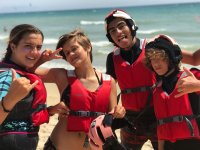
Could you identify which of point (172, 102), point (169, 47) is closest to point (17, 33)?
point (169, 47)

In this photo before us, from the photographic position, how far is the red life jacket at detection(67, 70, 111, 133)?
11.4 ft

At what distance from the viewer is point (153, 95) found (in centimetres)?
361

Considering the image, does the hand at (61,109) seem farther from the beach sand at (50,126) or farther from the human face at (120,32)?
the beach sand at (50,126)

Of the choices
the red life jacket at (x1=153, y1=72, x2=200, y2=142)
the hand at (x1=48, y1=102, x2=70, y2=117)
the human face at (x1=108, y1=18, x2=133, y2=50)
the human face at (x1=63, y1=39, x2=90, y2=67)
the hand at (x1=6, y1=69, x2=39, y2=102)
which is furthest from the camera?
the human face at (x1=108, y1=18, x2=133, y2=50)

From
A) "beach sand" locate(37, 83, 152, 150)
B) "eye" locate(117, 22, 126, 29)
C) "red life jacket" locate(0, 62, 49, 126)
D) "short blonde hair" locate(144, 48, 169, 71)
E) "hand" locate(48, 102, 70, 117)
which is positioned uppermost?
"eye" locate(117, 22, 126, 29)

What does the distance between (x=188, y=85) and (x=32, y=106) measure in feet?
4.45

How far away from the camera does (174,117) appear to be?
3.38 metres

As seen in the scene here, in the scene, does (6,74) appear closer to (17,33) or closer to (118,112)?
(17,33)

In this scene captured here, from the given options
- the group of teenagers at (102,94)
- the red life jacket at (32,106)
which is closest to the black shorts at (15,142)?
the group of teenagers at (102,94)

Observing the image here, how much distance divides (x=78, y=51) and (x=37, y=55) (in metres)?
0.45

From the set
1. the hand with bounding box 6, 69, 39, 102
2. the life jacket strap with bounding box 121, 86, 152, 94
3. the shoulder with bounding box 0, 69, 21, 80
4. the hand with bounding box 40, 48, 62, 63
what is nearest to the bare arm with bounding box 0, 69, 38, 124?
the hand with bounding box 6, 69, 39, 102

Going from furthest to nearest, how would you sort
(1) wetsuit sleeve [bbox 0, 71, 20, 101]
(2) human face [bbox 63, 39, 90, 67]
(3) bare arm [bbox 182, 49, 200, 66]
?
(3) bare arm [bbox 182, 49, 200, 66]
(2) human face [bbox 63, 39, 90, 67]
(1) wetsuit sleeve [bbox 0, 71, 20, 101]

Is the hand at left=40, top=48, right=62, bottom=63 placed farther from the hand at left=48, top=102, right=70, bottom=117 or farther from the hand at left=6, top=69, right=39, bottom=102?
the hand at left=6, top=69, right=39, bottom=102

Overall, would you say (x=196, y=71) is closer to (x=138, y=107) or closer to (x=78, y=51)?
(x=138, y=107)
